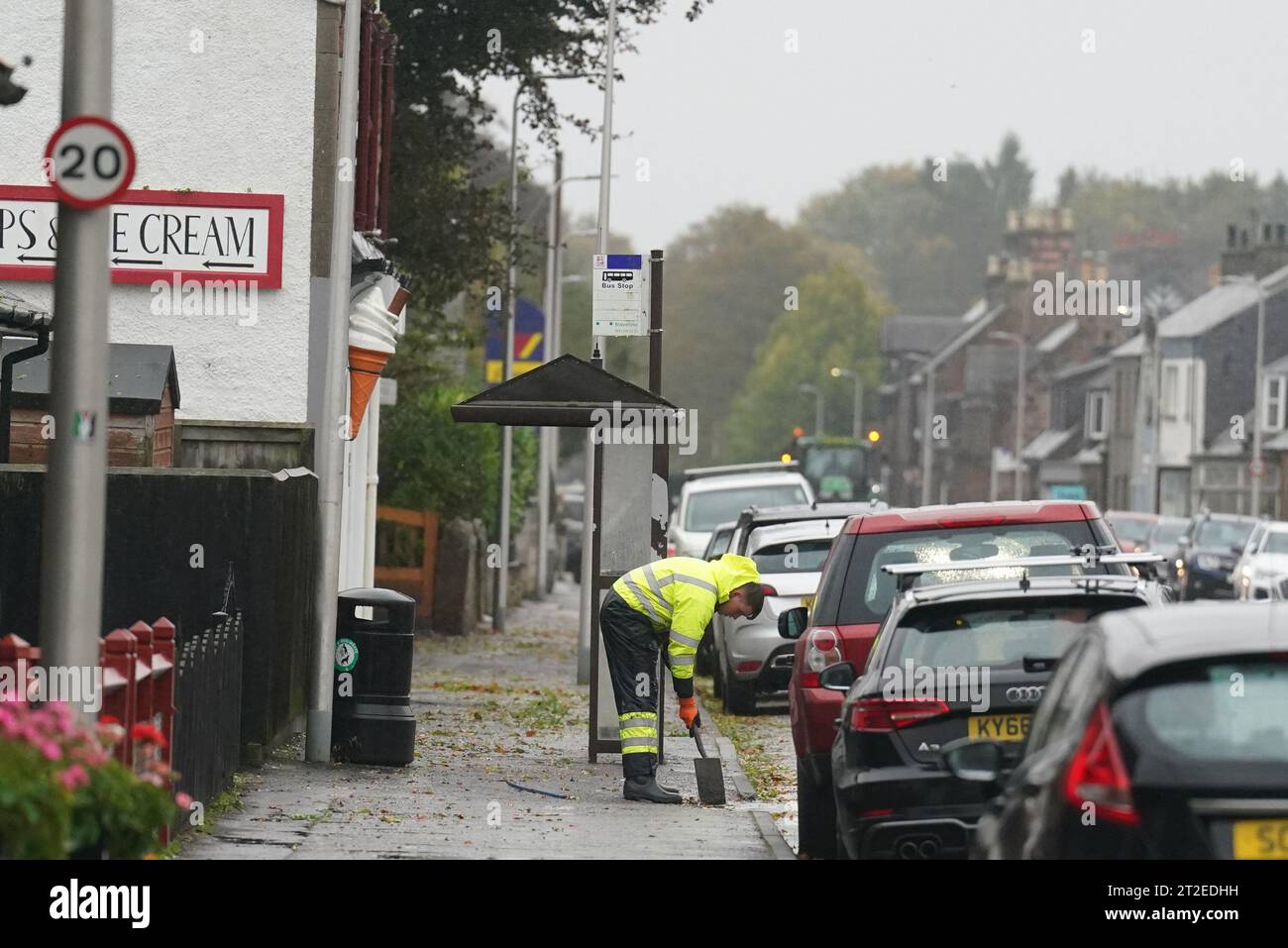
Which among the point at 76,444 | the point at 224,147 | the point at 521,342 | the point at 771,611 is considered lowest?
the point at 771,611

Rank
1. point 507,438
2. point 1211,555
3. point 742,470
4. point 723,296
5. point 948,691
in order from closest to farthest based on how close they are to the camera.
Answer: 1. point 948,691
2. point 507,438
3. point 742,470
4. point 1211,555
5. point 723,296

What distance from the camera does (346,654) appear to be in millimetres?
14578

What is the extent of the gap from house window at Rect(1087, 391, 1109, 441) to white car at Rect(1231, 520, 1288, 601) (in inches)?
2109

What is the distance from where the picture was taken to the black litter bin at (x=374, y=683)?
1452 cm

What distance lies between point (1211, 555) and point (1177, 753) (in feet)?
123

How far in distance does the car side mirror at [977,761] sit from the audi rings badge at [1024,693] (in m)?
1.82

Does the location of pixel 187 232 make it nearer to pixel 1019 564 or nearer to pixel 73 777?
pixel 1019 564

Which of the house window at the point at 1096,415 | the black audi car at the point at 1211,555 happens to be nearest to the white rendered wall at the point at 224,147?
the black audi car at the point at 1211,555

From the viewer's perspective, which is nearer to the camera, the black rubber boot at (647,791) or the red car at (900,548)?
the red car at (900,548)

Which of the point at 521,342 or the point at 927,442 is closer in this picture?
the point at 521,342

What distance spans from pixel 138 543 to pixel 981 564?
212 inches

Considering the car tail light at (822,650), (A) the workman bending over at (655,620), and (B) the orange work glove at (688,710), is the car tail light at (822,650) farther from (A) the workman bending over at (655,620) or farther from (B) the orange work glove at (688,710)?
(B) the orange work glove at (688,710)

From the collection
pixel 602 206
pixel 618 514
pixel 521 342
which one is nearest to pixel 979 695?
pixel 618 514
